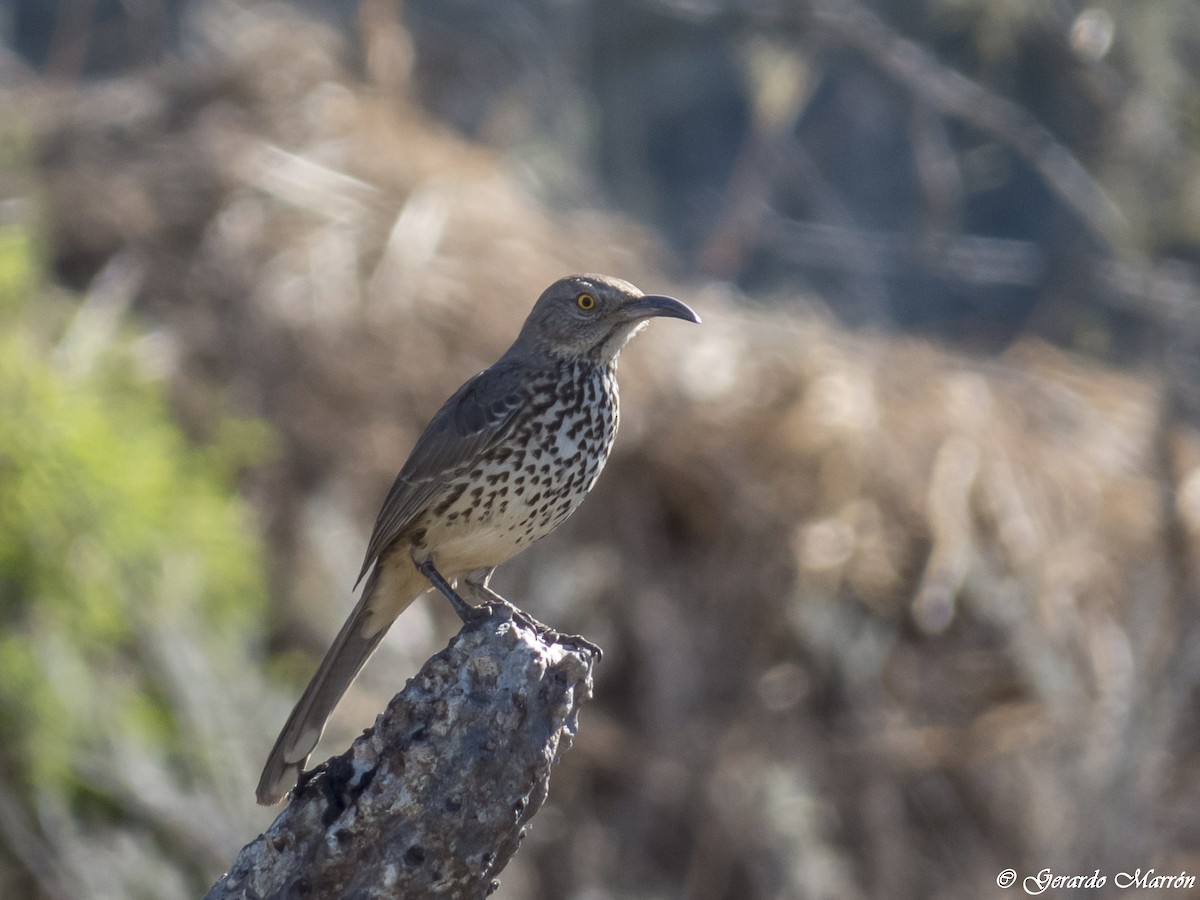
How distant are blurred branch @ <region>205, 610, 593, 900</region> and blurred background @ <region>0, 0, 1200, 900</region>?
148 inches

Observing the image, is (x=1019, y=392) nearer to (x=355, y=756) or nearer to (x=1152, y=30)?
(x=1152, y=30)

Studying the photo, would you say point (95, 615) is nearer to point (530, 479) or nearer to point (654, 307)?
point (530, 479)

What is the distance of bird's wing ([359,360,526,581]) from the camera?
420 cm

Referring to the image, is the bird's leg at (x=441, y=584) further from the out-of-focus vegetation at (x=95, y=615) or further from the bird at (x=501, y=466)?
the out-of-focus vegetation at (x=95, y=615)

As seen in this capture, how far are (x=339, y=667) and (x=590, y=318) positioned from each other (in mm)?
1205

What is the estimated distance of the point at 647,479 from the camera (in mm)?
9016

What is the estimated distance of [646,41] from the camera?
49.9 ft

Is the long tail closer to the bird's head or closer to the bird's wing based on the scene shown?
the bird's wing

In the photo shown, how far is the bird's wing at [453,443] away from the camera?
165 inches

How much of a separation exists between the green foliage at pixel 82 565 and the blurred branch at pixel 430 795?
3.99 metres

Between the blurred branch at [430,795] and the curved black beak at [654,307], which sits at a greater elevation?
the curved black beak at [654,307]

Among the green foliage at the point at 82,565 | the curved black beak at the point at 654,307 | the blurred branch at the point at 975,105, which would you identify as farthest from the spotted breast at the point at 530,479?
the blurred branch at the point at 975,105

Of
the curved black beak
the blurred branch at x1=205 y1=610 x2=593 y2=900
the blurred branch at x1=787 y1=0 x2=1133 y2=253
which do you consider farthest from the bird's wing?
the blurred branch at x1=787 y1=0 x2=1133 y2=253

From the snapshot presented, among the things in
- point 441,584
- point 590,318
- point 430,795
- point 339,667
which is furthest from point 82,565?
point 430,795
